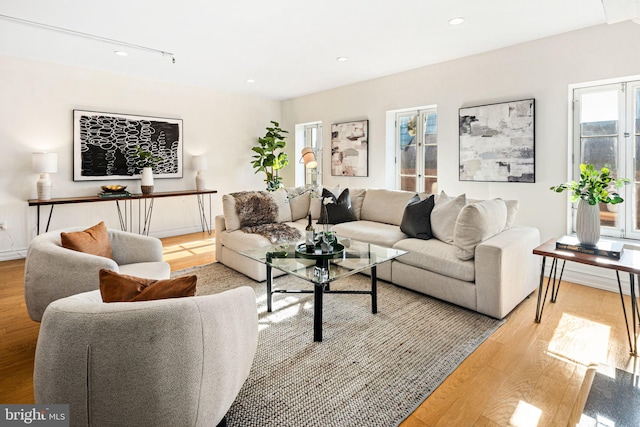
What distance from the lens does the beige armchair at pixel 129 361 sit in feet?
3.62

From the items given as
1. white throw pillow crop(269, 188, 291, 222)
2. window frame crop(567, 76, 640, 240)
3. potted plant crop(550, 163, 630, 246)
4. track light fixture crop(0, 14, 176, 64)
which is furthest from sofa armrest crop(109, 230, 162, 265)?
window frame crop(567, 76, 640, 240)

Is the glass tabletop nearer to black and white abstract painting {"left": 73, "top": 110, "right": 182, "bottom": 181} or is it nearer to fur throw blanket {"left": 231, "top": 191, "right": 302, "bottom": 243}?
fur throw blanket {"left": 231, "top": 191, "right": 302, "bottom": 243}

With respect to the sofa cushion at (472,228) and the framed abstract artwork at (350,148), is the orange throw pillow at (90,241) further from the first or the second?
the framed abstract artwork at (350,148)

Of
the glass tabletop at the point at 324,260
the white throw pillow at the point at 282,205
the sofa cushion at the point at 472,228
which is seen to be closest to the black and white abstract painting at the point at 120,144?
the white throw pillow at the point at 282,205

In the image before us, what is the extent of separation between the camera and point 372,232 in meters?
3.64

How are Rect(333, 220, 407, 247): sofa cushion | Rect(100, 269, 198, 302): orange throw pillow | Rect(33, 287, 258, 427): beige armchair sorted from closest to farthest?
Rect(33, 287, 258, 427): beige armchair
Rect(100, 269, 198, 302): orange throw pillow
Rect(333, 220, 407, 247): sofa cushion

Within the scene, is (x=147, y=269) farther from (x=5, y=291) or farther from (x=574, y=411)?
(x=574, y=411)

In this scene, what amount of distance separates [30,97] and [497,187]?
232 inches

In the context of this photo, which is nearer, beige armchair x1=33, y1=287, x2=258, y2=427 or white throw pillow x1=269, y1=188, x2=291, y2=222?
beige armchair x1=33, y1=287, x2=258, y2=427

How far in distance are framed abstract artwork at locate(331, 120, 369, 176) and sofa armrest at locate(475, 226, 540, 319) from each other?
9.49 feet

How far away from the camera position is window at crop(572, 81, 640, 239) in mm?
3234

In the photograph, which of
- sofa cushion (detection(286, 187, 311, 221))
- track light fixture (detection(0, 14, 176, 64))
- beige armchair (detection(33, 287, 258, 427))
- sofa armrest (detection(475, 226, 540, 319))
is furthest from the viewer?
sofa cushion (detection(286, 187, 311, 221))

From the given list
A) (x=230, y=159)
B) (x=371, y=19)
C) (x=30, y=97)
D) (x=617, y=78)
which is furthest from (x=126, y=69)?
(x=617, y=78)

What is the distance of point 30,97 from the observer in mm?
4395
